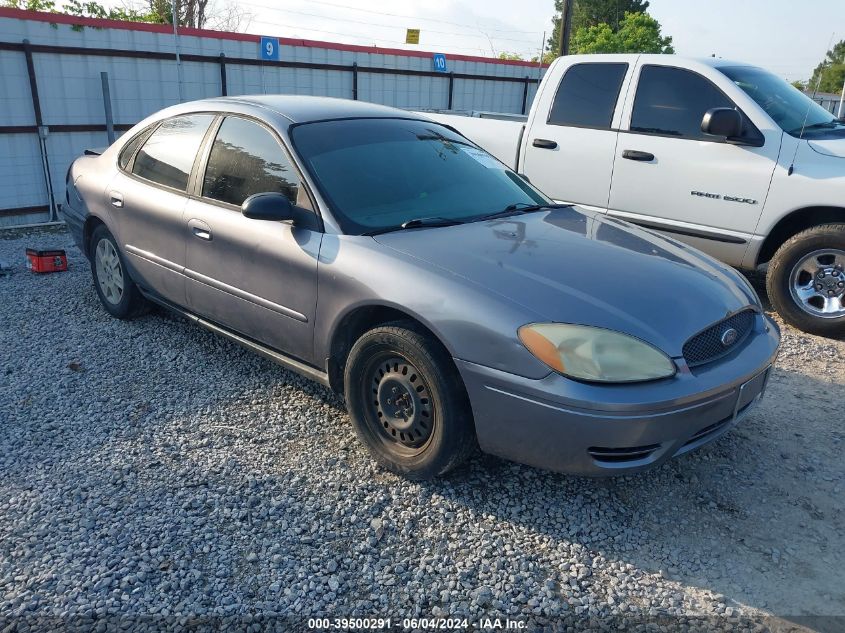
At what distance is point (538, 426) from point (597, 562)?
591 mm

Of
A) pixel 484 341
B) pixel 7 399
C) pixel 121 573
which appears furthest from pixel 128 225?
pixel 484 341

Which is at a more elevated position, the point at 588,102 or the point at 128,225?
the point at 588,102

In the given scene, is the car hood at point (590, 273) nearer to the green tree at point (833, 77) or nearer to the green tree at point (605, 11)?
the green tree at point (605, 11)

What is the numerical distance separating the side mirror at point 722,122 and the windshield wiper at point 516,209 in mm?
1817

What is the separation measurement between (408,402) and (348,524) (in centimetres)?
58

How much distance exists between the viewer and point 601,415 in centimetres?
252

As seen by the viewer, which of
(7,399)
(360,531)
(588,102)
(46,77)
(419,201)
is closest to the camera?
(360,531)

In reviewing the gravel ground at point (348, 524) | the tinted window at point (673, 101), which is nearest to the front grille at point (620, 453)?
the gravel ground at point (348, 524)

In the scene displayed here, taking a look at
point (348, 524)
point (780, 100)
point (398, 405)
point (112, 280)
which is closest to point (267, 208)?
point (398, 405)

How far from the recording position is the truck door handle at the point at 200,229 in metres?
3.85

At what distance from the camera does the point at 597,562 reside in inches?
105

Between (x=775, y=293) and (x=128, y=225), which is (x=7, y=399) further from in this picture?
(x=775, y=293)

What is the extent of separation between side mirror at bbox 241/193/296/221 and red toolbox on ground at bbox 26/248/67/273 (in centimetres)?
409

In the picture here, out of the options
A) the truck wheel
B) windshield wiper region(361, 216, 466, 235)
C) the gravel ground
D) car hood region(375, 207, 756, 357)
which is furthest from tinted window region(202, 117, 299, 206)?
the truck wheel
